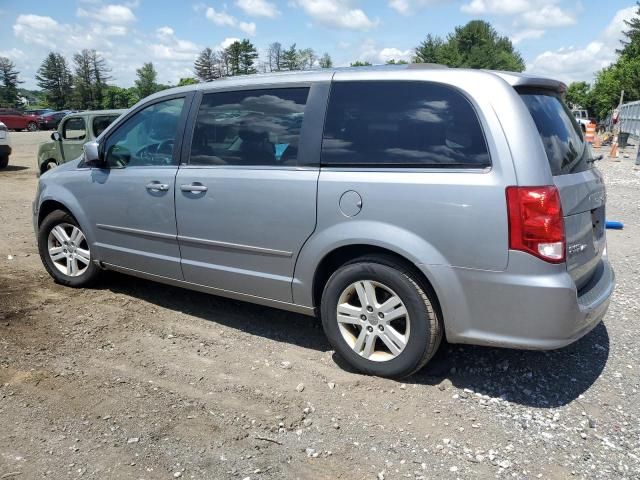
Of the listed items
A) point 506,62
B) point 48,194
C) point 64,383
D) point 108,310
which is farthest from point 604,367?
point 506,62

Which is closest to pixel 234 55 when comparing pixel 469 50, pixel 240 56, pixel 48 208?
pixel 240 56

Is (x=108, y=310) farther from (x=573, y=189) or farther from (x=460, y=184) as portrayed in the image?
(x=573, y=189)

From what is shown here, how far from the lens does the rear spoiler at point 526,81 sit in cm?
313

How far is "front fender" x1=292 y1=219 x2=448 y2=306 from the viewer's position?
10.3 ft

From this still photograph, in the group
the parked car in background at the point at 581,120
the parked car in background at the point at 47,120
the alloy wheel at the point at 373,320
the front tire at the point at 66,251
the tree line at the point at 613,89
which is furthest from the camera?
the tree line at the point at 613,89

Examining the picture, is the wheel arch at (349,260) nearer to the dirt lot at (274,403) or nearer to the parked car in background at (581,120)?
the dirt lot at (274,403)

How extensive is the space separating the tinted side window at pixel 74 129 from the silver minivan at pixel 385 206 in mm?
7469

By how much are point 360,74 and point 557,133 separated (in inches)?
49.4

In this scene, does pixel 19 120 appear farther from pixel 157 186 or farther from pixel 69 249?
pixel 157 186

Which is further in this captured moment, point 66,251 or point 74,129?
point 74,129

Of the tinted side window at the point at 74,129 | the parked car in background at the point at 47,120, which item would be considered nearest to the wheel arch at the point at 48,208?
the tinted side window at the point at 74,129

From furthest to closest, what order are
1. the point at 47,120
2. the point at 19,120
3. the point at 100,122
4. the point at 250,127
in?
the point at 47,120 → the point at 19,120 → the point at 100,122 → the point at 250,127

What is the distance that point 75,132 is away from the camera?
11.3 meters

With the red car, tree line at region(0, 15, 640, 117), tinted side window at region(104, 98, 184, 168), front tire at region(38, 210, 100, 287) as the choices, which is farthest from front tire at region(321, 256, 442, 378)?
tree line at region(0, 15, 640, 117)
